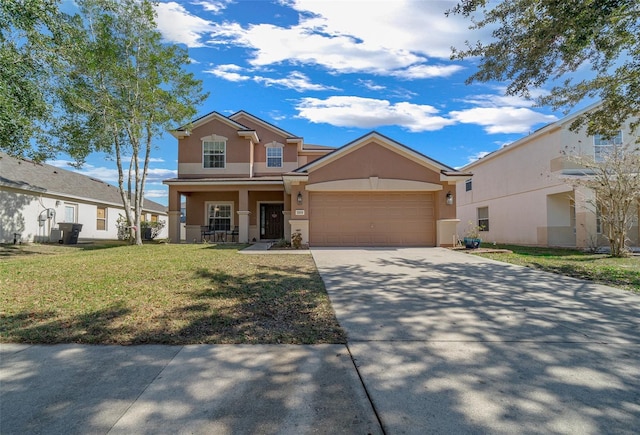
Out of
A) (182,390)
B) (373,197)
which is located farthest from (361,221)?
(182,390)

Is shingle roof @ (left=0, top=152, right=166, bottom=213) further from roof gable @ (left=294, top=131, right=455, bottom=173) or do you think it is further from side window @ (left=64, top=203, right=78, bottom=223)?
roof gable @ (left=294, top=131, right=455, bottom=173)

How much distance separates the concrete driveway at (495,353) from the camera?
255 cm

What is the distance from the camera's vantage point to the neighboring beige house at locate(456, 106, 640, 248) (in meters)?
15.6

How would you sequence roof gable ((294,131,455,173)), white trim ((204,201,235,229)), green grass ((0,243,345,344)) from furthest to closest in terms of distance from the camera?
white trim ((204,201,235,229)) < roof gable ((294,131,455,173)) < green grass ((0,243,345,344))

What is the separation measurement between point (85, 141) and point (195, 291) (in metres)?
12.6

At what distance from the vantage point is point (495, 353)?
3660 millimetres

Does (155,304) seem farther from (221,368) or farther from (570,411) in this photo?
(570,411)

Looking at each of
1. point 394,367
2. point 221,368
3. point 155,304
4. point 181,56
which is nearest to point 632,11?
point 394,367

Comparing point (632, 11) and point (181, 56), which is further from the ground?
point (181, 56)

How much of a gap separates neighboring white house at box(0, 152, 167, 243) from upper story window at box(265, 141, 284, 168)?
10.8 meters

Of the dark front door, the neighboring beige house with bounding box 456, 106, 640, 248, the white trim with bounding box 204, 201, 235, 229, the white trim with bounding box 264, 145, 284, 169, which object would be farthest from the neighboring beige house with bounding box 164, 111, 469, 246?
the white trim with bounding box 204, 201, 235, 229

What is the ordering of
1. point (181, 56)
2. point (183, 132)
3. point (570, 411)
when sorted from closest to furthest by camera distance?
1. point (570, 411)
2. point (181, 56)
3. point (183, 132)

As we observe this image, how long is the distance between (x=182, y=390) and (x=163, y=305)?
8.52ft

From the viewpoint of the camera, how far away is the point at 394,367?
3.33 meters
